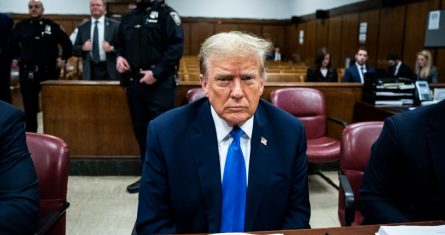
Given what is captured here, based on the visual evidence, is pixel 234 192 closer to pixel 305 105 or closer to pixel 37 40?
pixel 305 105

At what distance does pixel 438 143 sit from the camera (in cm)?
145

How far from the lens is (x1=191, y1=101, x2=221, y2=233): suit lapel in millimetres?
1408

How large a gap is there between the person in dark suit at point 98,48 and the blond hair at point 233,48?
3.34 metres

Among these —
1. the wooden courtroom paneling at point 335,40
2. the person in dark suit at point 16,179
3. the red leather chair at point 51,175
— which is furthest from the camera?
the wooden courtroom paneling at point 335,40

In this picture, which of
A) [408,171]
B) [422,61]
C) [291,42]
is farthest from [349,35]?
[408,171]

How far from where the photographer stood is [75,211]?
10.8ft

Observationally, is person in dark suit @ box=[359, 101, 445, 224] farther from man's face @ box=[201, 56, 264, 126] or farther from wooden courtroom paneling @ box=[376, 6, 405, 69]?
wooden courtroom paneling @ box=[376, 6, 405, 69]

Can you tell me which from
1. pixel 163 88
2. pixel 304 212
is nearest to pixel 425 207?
pixel 304 212

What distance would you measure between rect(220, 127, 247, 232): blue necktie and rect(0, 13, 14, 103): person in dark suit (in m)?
4.37

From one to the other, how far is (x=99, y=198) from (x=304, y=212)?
2433 mm

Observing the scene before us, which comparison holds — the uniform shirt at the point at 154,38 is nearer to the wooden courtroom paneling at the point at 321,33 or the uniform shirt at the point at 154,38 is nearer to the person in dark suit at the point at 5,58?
the person in dark suit at the point at 5,58

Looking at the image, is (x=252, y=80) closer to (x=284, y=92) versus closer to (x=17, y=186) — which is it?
(x=17, y=186)

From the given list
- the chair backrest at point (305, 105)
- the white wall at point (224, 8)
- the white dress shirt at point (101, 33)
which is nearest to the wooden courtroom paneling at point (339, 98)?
the chair backrest at point (305, 105)

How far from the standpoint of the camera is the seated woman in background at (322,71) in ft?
20.6
